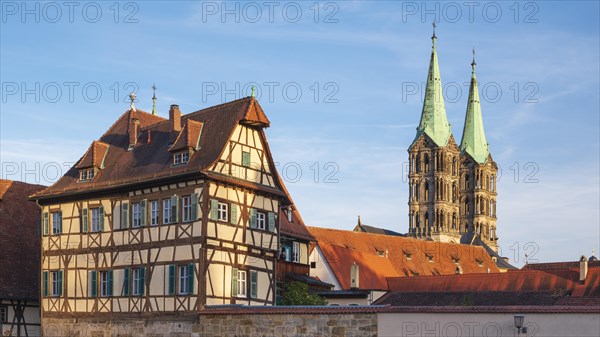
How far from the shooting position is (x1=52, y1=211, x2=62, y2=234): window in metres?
Result: 47.1

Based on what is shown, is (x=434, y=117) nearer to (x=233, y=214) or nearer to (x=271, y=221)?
(x=271, y=221)

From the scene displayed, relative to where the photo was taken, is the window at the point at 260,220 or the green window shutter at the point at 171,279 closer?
the green window shutter at the point at 171,279

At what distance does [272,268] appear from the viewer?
1773 inches

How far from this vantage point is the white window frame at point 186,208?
42000 mm

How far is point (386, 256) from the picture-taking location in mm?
81125

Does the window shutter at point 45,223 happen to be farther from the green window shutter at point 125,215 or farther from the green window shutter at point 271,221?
the green window shutter at point 271,221

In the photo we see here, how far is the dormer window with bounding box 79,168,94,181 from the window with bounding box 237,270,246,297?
9146 mm

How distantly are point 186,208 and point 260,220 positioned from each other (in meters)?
3.93

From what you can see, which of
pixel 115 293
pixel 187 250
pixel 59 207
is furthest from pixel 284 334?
pixel 59 207

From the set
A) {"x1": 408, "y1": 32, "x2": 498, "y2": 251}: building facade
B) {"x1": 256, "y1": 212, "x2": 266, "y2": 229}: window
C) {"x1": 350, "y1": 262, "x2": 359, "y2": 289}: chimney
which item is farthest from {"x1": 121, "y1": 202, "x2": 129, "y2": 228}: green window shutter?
{"x1": 408, "y1": 32, "x2": 498, "y2": 251}: building facade

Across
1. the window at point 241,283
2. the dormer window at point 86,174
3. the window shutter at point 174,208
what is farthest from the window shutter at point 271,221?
the dormer window at point 86,174

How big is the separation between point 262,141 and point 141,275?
801 cm

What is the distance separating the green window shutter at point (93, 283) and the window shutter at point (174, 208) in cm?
519

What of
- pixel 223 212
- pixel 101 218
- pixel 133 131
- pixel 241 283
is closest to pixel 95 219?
pixel 101 218
